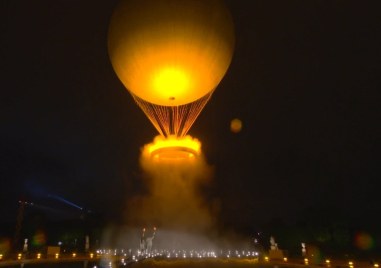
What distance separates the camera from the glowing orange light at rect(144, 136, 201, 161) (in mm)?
20078

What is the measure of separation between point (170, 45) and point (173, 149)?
7.86 m

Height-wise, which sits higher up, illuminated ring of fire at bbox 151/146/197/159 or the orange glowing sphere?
the orange glowing sphere

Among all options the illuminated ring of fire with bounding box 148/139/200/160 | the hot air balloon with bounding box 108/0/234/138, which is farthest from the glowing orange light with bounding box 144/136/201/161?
the hot air balloon with bounding box 108/0/234/138

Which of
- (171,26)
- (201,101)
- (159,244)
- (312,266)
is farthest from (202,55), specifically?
(159,244)

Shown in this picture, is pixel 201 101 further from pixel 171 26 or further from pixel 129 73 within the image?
pixel 171 26

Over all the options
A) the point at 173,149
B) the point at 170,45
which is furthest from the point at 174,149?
the point at 170,45

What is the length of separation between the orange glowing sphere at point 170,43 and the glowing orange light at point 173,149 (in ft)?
15.6

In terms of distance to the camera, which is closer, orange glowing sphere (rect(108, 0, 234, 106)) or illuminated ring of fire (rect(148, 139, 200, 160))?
orange glowing sphere (rect(108, 0, 234, 106))

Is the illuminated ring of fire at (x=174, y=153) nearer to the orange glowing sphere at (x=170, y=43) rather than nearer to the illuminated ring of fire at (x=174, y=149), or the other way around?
the illuminated ring of fire at (x=174, y=149)

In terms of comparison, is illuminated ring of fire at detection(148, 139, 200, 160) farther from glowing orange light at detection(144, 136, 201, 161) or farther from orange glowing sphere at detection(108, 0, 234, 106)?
orange glowing sphere at detection(108, 0, 234, 106)

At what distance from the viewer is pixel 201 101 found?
20266 mm

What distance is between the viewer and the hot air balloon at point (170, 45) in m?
12.9

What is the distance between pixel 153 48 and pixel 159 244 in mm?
72905

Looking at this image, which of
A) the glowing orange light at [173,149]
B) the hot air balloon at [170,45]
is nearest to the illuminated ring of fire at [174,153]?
the glowing orange light at [173,149]
